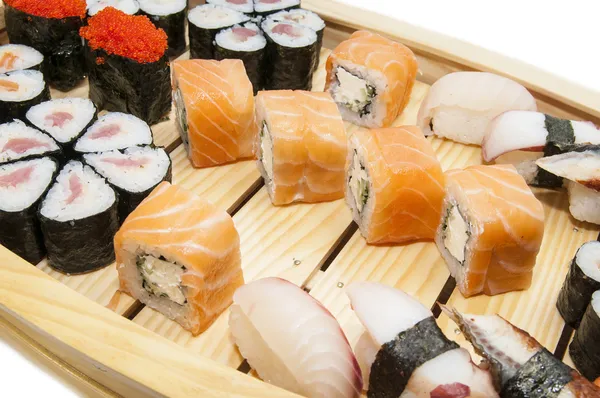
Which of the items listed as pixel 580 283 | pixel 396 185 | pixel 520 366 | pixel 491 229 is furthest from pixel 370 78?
pixel 520 366

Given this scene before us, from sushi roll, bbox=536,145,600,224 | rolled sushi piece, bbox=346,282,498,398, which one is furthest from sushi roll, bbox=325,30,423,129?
rolled sushi piece, bbox=346,282,498,398

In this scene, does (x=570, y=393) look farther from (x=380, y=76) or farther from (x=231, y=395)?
(x=380, y=76)

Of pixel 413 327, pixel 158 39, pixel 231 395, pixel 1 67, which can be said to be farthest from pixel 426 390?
pixel 1 67

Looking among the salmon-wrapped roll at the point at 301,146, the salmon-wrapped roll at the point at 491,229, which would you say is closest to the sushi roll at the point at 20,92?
the salmon-wrapped roll at the point at 301,146

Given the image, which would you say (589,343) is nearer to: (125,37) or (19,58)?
(125,37)

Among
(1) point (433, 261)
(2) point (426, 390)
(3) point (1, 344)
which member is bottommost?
(3) point (1, 344)

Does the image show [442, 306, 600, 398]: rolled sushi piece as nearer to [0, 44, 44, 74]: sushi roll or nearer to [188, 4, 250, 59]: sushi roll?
[188, 4, 250, 59]: sushi roll

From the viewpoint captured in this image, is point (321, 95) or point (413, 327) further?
point (321, 95)
